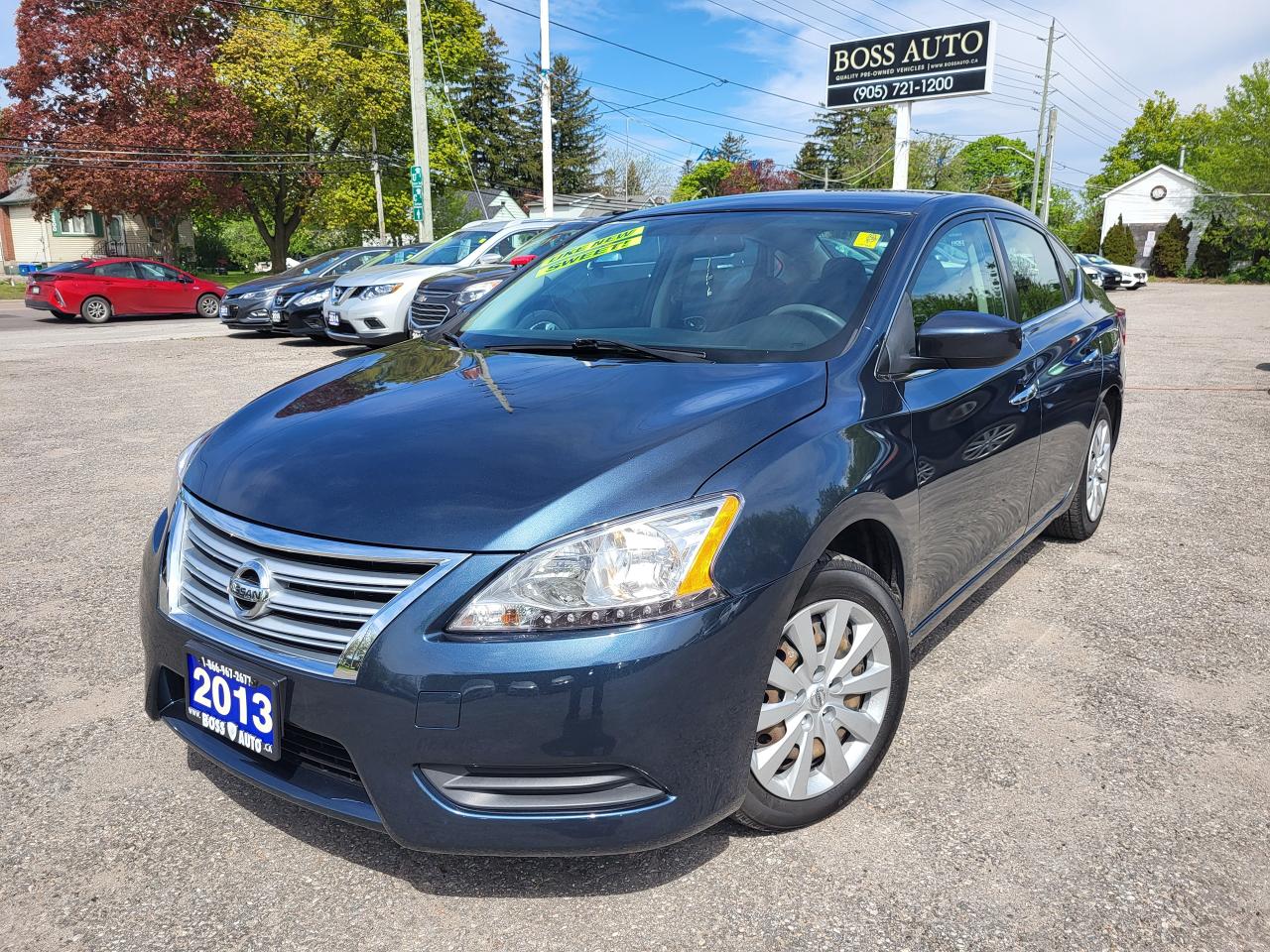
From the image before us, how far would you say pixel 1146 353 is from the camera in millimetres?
13906

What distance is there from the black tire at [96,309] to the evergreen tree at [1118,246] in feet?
151

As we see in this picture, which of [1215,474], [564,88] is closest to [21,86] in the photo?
[1215,474]

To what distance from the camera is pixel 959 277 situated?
10.8ft

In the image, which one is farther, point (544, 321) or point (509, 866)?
point (544, 321)

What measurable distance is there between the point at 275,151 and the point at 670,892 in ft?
136

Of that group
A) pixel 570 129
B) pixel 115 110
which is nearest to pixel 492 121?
pixel 570 129

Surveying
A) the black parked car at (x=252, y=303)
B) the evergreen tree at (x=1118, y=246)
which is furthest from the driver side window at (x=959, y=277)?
the evergreen tree at (x=1118, y=246)

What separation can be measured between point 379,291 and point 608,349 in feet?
30.7

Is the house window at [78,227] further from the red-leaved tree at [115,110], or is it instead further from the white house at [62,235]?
the red-leaved tree at [115,110]

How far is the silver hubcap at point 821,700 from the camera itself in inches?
87.7

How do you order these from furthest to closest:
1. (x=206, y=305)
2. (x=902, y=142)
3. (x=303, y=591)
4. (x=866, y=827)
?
(x=902, y=142) < (x=206, y=305) < (x=866, y=827) < (x=303, y=591)

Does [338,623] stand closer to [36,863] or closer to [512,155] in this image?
[36,863]

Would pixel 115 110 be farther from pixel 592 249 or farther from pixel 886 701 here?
pixel 886 701

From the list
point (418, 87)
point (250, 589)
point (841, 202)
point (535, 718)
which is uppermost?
point (418, 87)
